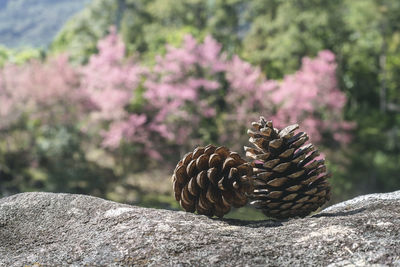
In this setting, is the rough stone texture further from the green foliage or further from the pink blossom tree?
the green foliage

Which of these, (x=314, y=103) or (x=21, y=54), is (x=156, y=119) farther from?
(x=21, y=54)

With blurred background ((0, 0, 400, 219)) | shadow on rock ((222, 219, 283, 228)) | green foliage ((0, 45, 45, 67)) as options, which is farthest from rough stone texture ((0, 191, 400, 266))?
green foliage ((0, 45, 45, 67))

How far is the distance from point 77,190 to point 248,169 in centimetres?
676

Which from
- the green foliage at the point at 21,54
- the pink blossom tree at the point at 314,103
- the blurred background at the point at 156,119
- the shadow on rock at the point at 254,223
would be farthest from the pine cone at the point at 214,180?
the green foliage at the point at 21,54

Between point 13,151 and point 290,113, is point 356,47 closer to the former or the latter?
point 290,113

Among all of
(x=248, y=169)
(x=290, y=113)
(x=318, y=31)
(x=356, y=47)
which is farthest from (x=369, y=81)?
(x=248, y=169)

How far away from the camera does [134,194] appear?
8.08 meters

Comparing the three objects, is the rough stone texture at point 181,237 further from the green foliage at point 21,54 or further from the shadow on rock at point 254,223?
the green foliage at point 21,54

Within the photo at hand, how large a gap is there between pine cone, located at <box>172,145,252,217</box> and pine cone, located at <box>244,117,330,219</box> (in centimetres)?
12

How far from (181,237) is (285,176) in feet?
2.46

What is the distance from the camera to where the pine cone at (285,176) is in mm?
2229

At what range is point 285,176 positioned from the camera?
2.25 meters

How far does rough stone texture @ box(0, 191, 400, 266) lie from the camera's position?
64.6 inches

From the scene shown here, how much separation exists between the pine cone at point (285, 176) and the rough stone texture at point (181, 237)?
0.16m
